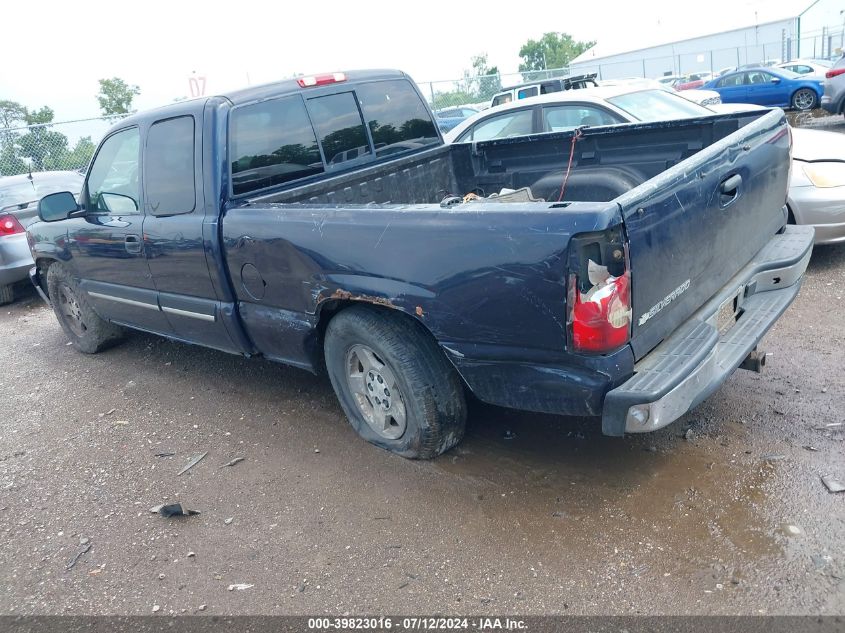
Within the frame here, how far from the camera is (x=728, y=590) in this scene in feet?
8.21

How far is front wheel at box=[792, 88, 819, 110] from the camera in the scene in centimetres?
1883

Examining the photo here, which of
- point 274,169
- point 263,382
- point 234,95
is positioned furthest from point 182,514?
point 234,95

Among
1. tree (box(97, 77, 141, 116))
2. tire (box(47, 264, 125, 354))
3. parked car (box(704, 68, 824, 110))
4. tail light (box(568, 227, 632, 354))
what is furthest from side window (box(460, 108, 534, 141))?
tree (box(97, 77, 141, 116))

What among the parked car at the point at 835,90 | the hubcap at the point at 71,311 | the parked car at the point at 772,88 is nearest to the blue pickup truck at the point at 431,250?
the hubcap at the point at 71,311

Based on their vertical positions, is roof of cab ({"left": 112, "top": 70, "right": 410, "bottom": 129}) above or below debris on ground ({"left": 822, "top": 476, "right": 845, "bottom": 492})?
above

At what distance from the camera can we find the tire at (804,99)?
18812 mm

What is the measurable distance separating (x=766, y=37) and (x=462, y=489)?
187 feet

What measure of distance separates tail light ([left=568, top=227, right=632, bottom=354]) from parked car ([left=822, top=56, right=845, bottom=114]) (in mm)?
13374

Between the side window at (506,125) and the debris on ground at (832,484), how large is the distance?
481 centimetres

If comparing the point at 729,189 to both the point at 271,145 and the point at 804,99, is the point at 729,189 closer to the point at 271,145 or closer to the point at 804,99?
the point at 271,145

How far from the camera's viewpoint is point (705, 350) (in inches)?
112

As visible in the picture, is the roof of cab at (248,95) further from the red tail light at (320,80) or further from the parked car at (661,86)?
the parked car at (661,86)

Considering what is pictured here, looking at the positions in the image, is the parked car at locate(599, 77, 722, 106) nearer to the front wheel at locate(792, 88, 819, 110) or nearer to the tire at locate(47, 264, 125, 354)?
the tire at locate(47, 264, 125, 354)

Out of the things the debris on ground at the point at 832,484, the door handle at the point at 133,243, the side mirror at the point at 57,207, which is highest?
the side mirror at the point at 57,207
